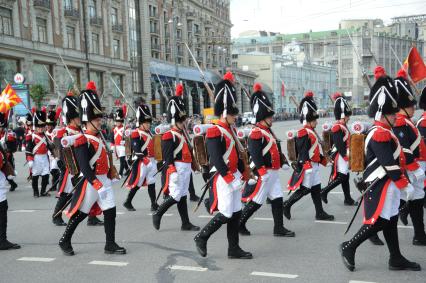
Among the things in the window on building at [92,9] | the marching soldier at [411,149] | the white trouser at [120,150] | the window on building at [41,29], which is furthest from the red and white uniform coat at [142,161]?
the window on building at [92,9]

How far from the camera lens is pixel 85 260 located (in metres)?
6.60

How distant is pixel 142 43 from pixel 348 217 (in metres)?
47.0

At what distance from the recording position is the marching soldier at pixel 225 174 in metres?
6.23

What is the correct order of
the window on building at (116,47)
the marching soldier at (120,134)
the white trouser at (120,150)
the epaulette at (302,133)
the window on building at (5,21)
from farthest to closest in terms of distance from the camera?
the window on building at (116,47) → the window on building at (5,21) → the white trouser at (120,150) → the marching soldier at (120,134) → the epaulette at (302,133)

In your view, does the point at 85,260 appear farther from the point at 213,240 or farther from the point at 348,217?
the point at 348,217

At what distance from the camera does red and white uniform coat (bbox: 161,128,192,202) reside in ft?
26.6

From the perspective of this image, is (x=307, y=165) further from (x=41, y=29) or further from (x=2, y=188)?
(x=41, y=29)

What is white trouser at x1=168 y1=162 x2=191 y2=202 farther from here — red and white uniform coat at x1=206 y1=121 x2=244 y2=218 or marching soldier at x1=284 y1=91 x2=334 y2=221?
marching soldier at x1=284 y1=91 x2=334 y2=221

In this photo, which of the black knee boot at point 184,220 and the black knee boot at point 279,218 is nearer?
the black knee boot at point 279,218

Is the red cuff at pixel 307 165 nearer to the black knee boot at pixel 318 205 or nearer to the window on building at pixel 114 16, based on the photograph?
the black knee boot at pixel 318 205

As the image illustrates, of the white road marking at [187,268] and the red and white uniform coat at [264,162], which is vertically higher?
the red and white uniform coat at [264,162]

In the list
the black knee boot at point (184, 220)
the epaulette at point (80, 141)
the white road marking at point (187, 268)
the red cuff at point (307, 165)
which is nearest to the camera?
the white road marking at point (187, 268)

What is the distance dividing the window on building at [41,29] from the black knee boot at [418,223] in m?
33.7

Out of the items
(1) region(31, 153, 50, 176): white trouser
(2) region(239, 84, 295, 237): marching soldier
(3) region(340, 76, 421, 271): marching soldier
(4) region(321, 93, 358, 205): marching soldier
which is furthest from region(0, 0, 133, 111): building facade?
(3) region(340, 76, 421, 271): marching soldier
